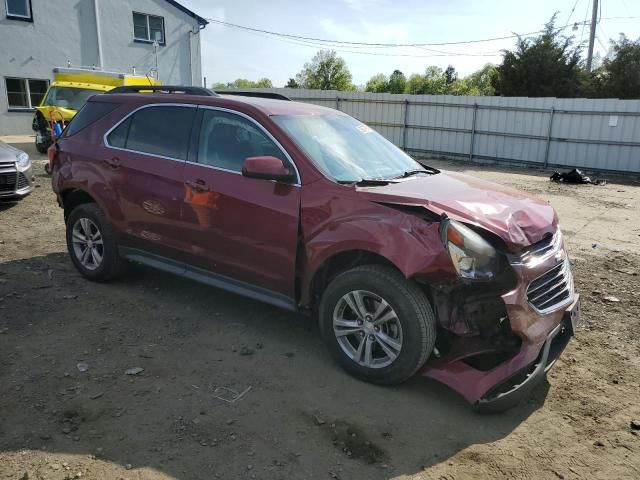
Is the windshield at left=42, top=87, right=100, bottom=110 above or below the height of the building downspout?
below

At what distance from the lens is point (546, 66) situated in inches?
964

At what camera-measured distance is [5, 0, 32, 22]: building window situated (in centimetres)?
2173

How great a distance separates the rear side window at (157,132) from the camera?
4438mm

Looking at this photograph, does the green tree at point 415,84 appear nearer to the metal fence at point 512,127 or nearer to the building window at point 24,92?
the metal fence at point 512,127

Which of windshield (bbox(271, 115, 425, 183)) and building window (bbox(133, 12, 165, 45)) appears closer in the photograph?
windshield (bbox(271, 115, 425, 183))

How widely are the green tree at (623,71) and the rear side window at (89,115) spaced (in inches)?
920

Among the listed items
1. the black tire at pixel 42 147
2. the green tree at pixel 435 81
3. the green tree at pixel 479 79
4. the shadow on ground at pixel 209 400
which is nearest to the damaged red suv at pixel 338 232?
the shadow on ground at pixel 209 400

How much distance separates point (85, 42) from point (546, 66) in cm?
2172

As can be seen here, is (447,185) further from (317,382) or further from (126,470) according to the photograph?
(126,470)

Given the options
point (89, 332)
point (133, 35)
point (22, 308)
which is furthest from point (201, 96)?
point (133, 35)

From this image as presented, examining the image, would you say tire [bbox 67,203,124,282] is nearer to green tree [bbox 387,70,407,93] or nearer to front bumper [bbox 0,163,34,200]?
front bumper [bbox 0,163,34,200]

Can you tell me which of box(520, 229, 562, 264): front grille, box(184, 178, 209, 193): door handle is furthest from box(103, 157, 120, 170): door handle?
box(520, 229, 562, 264): front grille

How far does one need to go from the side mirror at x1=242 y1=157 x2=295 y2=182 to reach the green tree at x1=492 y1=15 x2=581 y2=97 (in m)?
24.6

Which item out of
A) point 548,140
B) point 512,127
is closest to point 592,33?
point 512,127
